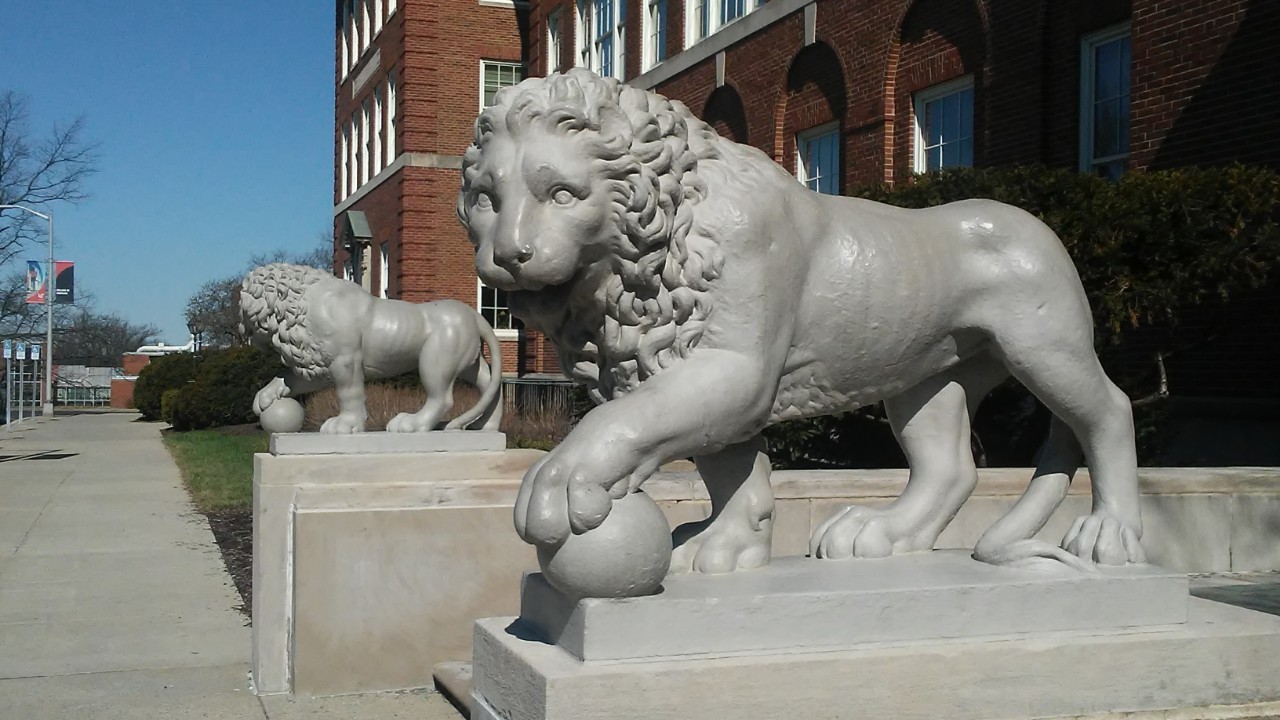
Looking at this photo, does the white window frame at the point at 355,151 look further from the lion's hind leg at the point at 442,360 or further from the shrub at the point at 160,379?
the lion's hind leg at the point at 442,360

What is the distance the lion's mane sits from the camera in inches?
265

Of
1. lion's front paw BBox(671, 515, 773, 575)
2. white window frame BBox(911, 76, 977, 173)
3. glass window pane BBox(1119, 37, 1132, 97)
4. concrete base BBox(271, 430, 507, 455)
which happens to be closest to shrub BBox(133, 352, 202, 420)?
white window frame BBox(911, 76, 977, 173)

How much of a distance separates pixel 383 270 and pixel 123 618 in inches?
922

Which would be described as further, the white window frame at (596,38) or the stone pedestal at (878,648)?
the white window frame at (596,38)

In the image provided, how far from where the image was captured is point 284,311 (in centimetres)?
675

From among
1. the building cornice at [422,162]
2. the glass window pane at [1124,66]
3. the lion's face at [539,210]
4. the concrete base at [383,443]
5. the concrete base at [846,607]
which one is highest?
the building cornice at [422,162]

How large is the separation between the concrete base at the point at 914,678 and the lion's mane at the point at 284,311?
12.5 feet

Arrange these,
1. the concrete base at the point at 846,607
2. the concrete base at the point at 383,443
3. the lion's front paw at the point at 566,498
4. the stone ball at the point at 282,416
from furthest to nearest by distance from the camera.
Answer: the stone ball at the point at 282,416, the concrete base at the point at 383,443, the concrete base at the point at 846,607, the lion's front paw at the point at 566,498

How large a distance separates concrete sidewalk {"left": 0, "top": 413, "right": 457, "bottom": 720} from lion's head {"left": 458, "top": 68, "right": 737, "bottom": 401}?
8.99 feet

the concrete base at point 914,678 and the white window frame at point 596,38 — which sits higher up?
the white window frame at point 596,38

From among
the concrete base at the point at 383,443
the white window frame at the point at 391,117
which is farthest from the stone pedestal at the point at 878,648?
the white window frame at the point at 391,117

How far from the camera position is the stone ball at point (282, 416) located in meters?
6.94

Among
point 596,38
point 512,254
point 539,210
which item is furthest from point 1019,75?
point 596,38

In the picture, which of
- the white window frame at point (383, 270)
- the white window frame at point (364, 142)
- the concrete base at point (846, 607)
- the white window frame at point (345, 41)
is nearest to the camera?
the concrete base at point (846, 607)
